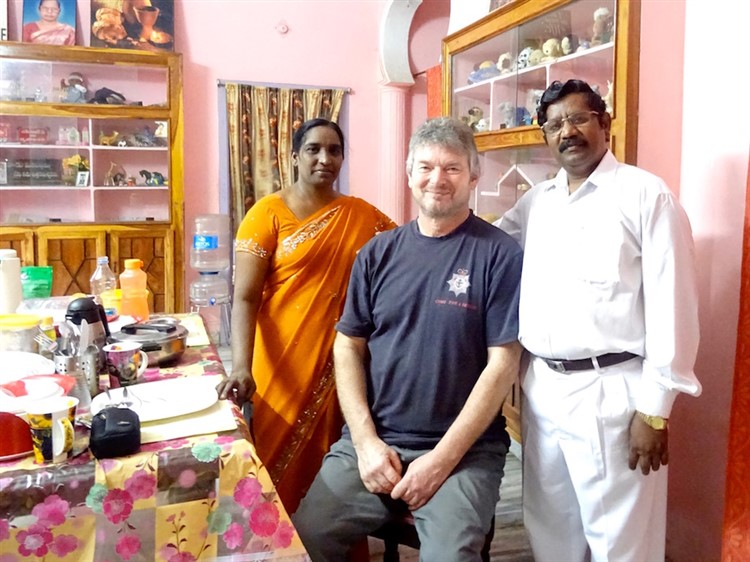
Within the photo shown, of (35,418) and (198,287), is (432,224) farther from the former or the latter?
(198,287)

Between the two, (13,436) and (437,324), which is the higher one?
(437,324)

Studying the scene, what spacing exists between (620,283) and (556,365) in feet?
0.78

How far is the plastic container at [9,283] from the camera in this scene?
1.76 m

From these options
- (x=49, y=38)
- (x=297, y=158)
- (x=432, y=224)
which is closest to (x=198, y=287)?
(x=49, y=38)

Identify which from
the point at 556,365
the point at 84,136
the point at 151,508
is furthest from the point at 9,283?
the point at 84,136

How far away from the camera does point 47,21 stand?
14.3 feet

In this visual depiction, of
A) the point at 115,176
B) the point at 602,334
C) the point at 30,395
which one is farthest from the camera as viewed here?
the point at 115,176

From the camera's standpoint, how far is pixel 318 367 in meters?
1.81

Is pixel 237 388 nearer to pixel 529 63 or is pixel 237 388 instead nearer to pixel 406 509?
pixel 406 509

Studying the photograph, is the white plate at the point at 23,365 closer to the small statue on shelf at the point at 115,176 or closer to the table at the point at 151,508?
the table at the point at 151,508

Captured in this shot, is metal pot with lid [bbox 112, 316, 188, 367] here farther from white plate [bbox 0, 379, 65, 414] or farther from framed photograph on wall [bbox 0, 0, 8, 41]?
framed photograph on wall [bbox 0, 0, 8, 41]

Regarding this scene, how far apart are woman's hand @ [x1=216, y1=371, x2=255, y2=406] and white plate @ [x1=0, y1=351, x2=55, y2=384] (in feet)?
1.15

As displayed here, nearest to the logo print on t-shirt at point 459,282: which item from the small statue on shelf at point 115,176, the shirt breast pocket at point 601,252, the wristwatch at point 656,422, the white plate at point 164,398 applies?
the shirt breast pocket at point 601,252

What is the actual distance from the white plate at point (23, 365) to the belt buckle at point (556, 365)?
1.09m
